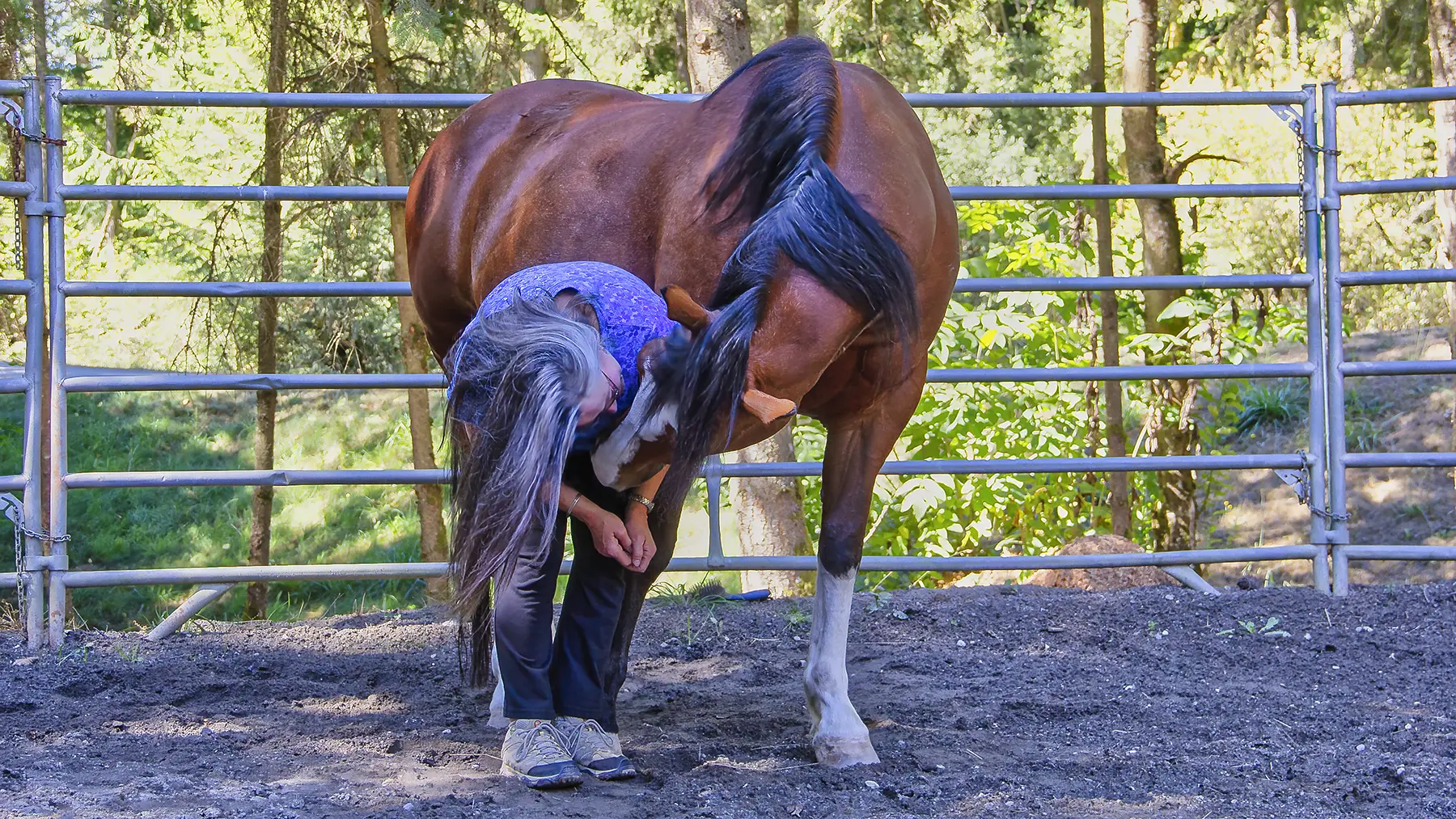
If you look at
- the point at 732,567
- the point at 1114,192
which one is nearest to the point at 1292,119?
the point at 1114,192

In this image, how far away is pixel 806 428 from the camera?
6.50m

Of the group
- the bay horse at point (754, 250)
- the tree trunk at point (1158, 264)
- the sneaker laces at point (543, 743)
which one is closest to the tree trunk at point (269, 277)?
the bay horse at point (754, 250)

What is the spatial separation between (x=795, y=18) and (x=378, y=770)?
5.62m

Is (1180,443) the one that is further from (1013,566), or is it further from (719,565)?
(719,565)

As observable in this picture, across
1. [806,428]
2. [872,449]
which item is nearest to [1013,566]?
[872,449]

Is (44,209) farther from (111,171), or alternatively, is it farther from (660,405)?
(111,171)

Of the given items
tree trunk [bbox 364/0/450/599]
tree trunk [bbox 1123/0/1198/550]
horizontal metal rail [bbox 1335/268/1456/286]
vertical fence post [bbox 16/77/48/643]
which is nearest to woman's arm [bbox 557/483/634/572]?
vertical fence post [bbox 16/77/48/643]

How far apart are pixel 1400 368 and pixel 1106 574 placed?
133 centimetres

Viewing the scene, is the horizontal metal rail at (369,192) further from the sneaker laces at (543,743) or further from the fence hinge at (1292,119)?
the sneaker laces at (543,743)

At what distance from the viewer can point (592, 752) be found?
2.55 metres

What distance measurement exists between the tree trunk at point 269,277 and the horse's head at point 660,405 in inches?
164

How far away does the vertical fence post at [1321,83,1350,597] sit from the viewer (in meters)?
4.34

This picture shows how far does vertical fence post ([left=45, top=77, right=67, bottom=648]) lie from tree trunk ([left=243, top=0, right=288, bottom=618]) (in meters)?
1.87

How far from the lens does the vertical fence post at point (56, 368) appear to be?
3.98 m
